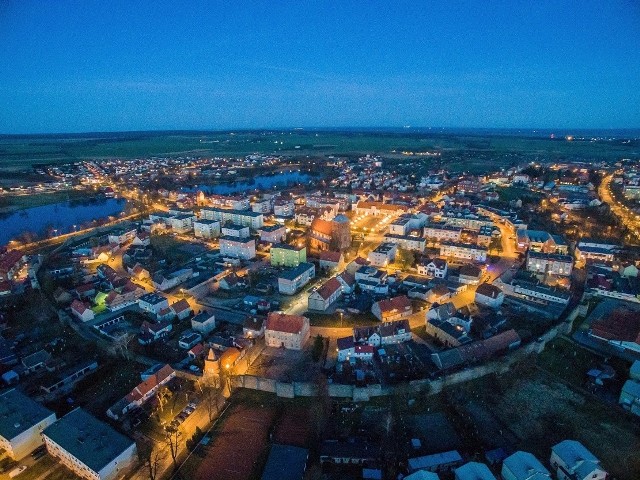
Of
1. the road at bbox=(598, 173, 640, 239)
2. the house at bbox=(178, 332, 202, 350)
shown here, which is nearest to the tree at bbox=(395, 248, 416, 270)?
the house at bbox=(178, 332, 202, 350)

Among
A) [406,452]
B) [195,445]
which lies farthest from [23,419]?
[406,452]

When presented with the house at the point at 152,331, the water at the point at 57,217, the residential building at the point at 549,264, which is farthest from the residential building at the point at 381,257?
the water at the point at 57,217

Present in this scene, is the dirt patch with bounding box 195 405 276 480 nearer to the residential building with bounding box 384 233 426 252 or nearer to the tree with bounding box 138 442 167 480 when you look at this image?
the tree with bounding box 138 442 167 480

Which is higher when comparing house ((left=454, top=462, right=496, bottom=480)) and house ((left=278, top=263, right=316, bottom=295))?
house ((left=278, top=263, right=316, bottom=295))

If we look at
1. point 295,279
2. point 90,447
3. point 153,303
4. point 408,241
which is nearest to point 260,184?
point 408,241

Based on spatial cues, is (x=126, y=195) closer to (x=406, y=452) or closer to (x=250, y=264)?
(x=250, y=264)

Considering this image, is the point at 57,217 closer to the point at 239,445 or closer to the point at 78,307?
the point at 78,307

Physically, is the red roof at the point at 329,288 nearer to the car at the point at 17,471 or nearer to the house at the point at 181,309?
the house at the point at 181,309
